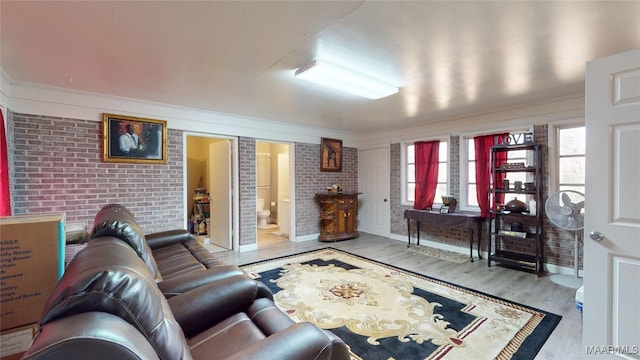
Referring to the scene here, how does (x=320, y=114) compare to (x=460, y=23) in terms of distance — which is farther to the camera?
(x=320, y=114)

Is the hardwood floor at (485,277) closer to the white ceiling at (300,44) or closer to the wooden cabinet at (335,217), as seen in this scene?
the wooden cabinet at (335,217)

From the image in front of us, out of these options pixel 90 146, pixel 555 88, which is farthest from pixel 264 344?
pixel 555 88

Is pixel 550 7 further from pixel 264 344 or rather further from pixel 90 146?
pixel 90 146

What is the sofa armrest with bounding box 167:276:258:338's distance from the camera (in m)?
1.44

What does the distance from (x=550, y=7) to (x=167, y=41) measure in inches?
103

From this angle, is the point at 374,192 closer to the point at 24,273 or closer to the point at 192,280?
the point at 192,280

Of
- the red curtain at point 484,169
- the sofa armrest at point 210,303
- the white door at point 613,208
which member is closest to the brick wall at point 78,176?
the sofa armrest at point 210,303

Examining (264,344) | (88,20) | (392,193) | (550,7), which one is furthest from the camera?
(392,193)

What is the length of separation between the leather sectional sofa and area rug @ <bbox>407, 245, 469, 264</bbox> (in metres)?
3.40

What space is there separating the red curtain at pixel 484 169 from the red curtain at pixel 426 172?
29.1 inches

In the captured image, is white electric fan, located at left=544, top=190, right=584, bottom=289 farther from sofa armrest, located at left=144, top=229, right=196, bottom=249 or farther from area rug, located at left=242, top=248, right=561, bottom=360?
sofa armrest, located at left=144, top=229, right=196, bottom=249

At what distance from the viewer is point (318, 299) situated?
2.81 meters

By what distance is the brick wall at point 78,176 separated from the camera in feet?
9.82

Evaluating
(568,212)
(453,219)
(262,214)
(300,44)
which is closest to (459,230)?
(453,219)
